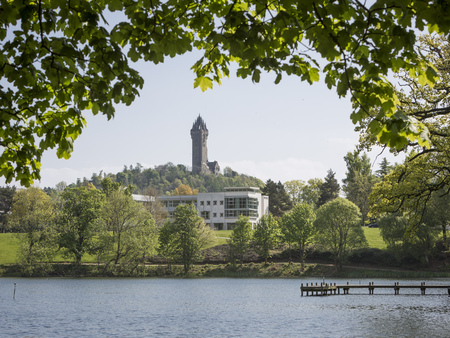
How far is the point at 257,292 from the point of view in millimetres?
51500

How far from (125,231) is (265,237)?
73.7 ft

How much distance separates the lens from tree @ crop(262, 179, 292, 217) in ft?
402

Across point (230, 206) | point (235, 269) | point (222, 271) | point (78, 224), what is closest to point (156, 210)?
point (230, 206)

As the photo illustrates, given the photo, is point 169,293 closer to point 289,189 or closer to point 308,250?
point 308,250

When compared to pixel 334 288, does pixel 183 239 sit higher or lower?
higher

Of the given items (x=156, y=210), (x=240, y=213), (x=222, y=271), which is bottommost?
(x=222, y=271)

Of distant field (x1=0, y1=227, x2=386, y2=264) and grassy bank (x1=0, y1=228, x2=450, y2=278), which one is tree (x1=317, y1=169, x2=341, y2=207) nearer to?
distant field (x1=0, y1=227, x2=386, y2=264)

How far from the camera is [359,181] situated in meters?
115

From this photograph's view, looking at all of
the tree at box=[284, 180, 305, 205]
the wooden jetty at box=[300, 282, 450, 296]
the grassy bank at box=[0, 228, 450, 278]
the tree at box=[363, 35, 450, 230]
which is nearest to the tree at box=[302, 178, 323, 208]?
the tree at box=[284, 180, 305, 205]

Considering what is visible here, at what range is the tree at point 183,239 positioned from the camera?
246 ft

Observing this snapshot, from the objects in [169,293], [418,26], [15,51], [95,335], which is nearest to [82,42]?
[15,51]

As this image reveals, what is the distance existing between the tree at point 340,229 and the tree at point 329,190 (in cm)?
4368

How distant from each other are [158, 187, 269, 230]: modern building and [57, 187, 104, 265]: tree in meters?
47.7

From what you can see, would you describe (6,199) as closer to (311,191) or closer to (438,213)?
(311,191)
